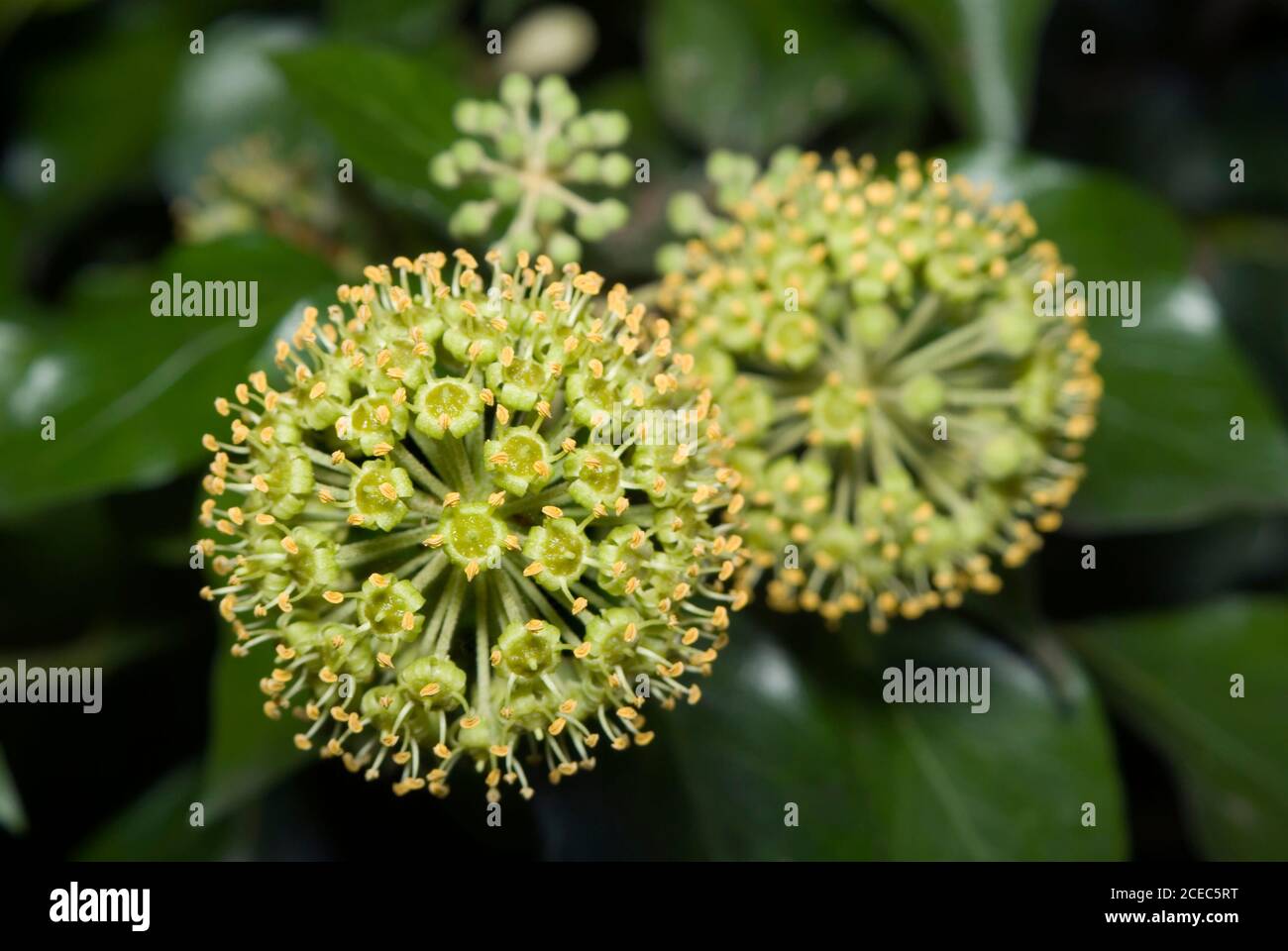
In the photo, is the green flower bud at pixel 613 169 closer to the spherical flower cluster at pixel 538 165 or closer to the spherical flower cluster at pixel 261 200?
the spherical flower cluster at pixel 538 165

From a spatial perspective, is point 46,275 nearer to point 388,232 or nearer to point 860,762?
point 388,232

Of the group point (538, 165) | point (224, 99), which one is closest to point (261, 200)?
point (224, 99)

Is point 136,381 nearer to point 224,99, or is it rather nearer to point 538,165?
point 538,165

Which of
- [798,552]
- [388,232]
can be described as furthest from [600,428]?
[388,232]

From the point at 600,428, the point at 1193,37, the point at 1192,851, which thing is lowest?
the point at 1192,851

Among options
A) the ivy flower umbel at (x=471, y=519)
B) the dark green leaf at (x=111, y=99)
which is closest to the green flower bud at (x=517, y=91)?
the ivy flower umbel at (x=471, y=519)

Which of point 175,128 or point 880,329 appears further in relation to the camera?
point 175,128

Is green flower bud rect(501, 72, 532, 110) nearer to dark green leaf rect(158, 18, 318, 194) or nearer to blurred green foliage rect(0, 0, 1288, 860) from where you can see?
blurred green foliage rect(0, 0, 1288, 860)

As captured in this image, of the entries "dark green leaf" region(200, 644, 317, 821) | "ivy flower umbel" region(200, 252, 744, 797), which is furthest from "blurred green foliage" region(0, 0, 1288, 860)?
"ivy flower umbel" region(200, 252, 744, 797)
